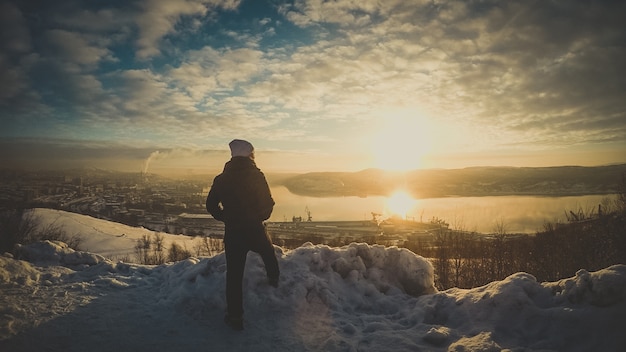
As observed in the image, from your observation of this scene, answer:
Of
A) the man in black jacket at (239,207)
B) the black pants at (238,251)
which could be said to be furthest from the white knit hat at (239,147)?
the black pants at (238,251)

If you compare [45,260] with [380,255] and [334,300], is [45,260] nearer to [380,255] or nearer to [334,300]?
[334,300]

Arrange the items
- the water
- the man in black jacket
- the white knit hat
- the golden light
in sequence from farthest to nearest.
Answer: the golden light → the water → the white knit hat → the man in black jacket

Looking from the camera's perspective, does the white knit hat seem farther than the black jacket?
Yes

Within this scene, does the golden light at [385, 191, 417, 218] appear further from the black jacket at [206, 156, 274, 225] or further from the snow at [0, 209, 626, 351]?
the black jacket at [206, 156, 274, 225]

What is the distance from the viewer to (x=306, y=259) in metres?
5.65

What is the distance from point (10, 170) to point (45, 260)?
73.7 feet

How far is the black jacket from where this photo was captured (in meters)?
4.20

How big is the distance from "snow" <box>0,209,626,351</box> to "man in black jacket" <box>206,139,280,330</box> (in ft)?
2.08

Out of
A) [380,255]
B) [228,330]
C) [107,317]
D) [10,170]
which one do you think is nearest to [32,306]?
[107,317]

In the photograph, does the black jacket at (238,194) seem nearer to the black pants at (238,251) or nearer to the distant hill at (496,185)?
the black pants at (238,251)

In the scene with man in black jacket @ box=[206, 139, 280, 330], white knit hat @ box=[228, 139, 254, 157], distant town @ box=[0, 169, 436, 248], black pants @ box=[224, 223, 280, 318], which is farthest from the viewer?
distant town @ box=[0, 169, 436, 248]

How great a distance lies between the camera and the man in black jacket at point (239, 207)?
418 centimetres

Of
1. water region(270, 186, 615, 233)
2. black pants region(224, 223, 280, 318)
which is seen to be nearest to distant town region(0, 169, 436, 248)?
water region(270, 186, 615, 233)

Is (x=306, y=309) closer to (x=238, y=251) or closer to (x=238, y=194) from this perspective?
(x=238, y=251)
